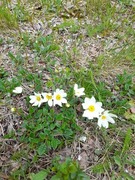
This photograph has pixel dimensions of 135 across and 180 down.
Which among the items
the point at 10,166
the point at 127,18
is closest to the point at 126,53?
the point at 127,18

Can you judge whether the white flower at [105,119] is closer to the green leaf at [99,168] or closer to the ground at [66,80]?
the ground at [66,80]

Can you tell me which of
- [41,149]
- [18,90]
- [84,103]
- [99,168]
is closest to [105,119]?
[84,103]

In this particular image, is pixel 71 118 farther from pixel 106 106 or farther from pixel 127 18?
pixel 127 18

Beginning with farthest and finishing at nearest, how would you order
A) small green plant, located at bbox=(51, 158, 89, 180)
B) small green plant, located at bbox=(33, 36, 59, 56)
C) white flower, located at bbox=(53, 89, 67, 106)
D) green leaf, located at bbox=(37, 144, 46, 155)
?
small green plant, located at bbox=(33, 36, 59, 56)
white flower, located at bbox=(53, 89, 67, 106)
green leaf, located at bbox=(37, 144, 46, 155)
small green plant, located at bbox=(51, 158, 89, 180)

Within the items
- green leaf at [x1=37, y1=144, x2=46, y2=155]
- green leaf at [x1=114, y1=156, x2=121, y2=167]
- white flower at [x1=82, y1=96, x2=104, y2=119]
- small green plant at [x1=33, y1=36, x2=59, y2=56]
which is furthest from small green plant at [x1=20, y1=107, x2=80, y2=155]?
small green plant at [x1=33, y1=36, x2=59, y2=56]

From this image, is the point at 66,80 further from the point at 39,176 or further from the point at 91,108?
the point at 39,176

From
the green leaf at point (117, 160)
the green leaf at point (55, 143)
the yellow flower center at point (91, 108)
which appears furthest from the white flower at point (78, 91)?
the green leaf at point (117, 160)

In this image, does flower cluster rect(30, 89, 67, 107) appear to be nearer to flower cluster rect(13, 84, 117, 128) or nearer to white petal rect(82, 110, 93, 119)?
flower cluster rect(13, 84, 117, 128)

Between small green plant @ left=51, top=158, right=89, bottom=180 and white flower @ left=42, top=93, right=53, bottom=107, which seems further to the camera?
white flower @ left=42, top=93, right=53, bottom=107
